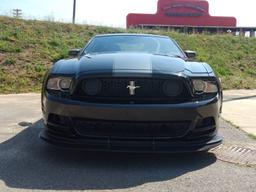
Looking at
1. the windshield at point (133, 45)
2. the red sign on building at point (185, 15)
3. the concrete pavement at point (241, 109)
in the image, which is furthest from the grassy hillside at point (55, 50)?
the red sign on building at point (185, 15)

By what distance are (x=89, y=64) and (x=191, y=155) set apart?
1.37m

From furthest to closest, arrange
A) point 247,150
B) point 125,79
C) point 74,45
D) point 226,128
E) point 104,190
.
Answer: point 74,45 < point 226,128 < point 247,150 < point 125,79 < point 104,190

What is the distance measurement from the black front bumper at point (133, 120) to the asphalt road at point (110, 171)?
0.20m

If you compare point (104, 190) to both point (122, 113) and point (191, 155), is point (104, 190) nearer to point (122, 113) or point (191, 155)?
point (122, 113)

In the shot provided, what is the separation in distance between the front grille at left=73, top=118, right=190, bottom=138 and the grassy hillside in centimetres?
661

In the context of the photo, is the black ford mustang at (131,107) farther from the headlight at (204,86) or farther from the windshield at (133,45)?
the windshield at (133,45)

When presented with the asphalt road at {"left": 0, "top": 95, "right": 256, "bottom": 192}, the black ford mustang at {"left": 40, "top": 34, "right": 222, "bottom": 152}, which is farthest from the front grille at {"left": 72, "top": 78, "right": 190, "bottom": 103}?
the asphalt road at {"left": 0, "top": 95, "right": 256, "bottom": 192}

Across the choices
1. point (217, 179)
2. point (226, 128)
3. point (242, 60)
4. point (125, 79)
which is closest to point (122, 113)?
point (125, 79)

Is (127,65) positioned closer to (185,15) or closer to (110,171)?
(110,171)

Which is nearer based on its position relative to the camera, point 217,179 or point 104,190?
point 104,190

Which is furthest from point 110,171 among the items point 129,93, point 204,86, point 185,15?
point 185,15

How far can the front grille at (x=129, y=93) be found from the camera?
461 centimetres

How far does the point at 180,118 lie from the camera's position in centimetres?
455

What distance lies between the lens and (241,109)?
8938mm
